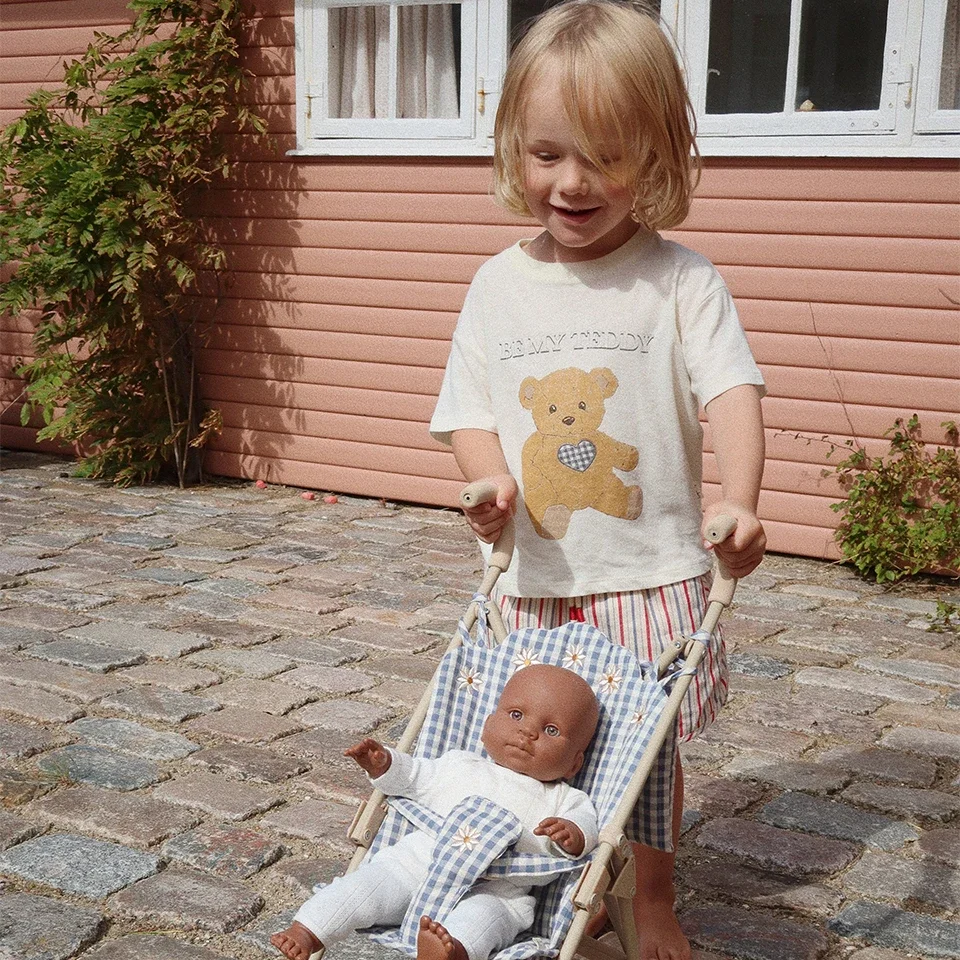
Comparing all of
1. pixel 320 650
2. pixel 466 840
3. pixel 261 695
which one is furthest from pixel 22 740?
pixel 466 840

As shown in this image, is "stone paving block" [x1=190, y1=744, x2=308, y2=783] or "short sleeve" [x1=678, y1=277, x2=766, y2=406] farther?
"stone paving block" [x1=190, y1=744, x2=308, y2=783]

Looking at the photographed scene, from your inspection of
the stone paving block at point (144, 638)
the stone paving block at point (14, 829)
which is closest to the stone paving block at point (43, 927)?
the stone paving block at point (14, 829)

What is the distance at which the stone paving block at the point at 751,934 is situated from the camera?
2.78 metres

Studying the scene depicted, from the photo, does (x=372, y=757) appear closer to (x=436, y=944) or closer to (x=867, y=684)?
(x=436, y=944)

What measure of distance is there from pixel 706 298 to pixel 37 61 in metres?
6.87

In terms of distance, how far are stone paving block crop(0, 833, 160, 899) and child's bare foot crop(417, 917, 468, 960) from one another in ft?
3.88

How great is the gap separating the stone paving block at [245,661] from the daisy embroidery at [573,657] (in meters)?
2.18

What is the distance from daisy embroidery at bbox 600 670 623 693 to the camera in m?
2.38

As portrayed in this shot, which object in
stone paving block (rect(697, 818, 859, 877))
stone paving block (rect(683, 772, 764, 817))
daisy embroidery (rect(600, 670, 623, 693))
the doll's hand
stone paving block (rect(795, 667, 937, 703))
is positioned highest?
daisy embroidery (rect(600, 670, 623, 693))

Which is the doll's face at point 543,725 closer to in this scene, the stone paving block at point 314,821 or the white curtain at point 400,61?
the stone paving block at point 314,821

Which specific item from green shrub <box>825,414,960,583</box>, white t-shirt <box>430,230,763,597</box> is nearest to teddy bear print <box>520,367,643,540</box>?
white t-shirt <box>430,230,763,597</box>

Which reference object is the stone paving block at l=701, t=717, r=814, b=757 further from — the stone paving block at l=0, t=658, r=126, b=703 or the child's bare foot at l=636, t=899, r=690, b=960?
the stone paving block at l=0, t=658, r=126, b=703

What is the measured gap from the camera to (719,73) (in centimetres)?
611

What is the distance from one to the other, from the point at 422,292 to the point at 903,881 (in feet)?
15.0
